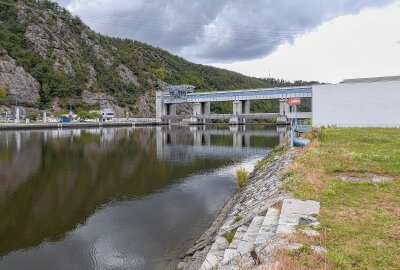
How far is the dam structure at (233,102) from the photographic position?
348 ft

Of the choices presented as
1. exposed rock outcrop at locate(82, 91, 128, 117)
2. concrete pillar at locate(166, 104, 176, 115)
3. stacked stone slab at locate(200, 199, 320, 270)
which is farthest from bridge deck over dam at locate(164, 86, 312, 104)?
stacked stone slab at locate(200, 199, 320, 270)

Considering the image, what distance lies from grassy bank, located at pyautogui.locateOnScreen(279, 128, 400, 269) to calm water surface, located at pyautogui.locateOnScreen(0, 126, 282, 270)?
536cm

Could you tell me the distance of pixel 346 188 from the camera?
12805 mm

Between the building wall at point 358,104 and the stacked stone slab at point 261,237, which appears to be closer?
the stacked stone slab at point 261,237

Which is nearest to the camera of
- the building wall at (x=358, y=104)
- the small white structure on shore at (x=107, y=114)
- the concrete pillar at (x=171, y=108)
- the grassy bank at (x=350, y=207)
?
the grassy bank at (x=350, y=207)

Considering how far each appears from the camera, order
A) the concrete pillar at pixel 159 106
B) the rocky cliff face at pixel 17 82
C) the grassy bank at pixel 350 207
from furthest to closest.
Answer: the concrete pillar at pixel 159 106 → the rocky cliff face at pixel 17 82 → the grassy bank at pixel 350 207

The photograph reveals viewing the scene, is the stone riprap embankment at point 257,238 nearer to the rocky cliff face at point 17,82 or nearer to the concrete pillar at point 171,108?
the rocky cliff face at point 17,82

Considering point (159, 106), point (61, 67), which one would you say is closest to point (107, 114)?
point (159, 106)

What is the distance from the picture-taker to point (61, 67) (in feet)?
455

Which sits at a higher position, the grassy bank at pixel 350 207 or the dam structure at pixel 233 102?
the dam structure at pixel 233 102

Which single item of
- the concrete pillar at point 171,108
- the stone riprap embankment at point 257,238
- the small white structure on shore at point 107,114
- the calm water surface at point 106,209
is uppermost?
the concrete pillar at point 171,108

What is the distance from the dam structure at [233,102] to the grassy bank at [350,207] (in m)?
85.9

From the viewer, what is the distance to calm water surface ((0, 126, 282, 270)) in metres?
12.4

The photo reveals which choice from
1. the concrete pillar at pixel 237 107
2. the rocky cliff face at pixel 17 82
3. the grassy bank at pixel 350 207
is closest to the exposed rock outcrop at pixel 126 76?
the rocky cliff face at pixel 17 82
